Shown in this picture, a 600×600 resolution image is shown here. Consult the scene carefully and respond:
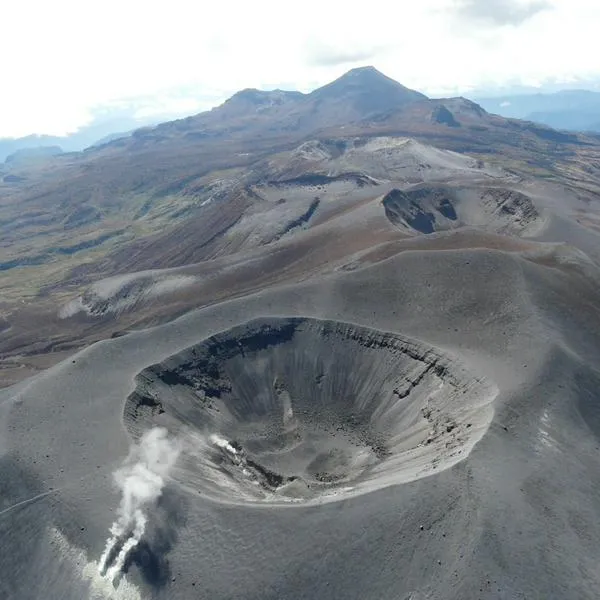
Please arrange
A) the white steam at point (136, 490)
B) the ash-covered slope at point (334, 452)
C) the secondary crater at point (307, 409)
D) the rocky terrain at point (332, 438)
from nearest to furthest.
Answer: the ash-covered slope at point (334, 452) < the rocky terrain at point (332, 438) < the white steam at point (136, 490) < the secondary crater at point (307, 409)

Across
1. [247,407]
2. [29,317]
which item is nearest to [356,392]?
[247,407]

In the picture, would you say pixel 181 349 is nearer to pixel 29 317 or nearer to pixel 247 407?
pixel 247 407

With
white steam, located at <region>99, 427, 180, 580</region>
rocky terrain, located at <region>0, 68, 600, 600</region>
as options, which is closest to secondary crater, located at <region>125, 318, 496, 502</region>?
rocky terrain, located at <region>0, 68, 600, 600</region>

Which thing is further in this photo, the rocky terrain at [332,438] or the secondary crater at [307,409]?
the secondary crater at [307,409]

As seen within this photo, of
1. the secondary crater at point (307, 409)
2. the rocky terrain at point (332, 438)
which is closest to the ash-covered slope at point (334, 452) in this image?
the rocky terrain at point (332, 438)

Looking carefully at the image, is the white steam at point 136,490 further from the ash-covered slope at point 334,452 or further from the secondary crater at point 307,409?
the secondary crater at point 307,409

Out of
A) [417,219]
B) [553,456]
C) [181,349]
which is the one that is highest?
[553,456]
